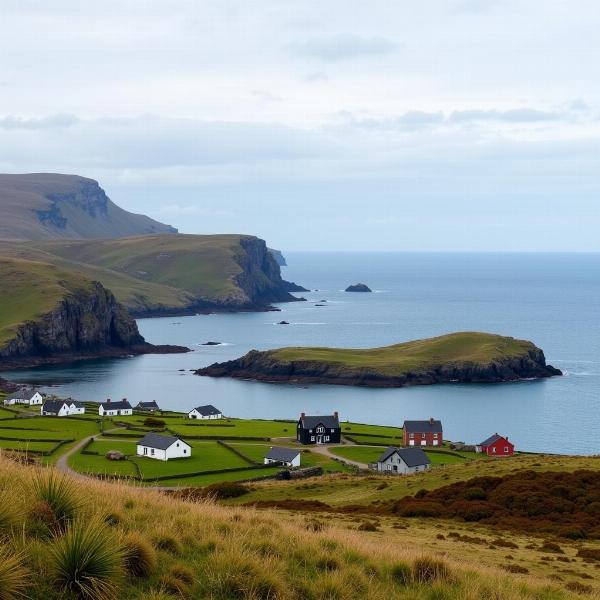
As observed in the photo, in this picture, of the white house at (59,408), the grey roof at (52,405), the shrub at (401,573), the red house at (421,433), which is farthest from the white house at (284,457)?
the shrub at (401,573)

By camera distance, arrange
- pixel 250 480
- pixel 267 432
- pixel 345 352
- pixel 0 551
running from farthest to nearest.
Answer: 1. pixel 345 352
2. pixel 267 432
3. pixel 250 480
4. pixel 0 551

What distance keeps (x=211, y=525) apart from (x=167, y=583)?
283 centimetres

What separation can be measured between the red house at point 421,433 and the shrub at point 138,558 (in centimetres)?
8586

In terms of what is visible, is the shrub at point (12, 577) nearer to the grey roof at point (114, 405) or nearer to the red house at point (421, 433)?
the red house at point (421, 433)

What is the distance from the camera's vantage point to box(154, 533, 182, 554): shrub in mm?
14195

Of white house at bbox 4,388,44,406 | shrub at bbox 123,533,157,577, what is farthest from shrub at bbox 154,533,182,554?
white house at bbox 4,388,44,406

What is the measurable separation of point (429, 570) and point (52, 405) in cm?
10279

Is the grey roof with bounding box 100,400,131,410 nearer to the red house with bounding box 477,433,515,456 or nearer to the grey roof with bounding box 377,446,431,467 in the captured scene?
the grey roof with bounding box 377,446,431,467

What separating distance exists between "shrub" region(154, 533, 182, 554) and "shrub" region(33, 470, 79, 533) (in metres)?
1.55

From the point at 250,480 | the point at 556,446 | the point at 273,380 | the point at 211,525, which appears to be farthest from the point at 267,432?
the point at 211,525

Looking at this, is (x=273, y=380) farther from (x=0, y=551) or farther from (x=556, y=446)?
(x=0, y=551)

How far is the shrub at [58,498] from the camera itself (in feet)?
45.2

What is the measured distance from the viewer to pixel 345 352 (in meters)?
186

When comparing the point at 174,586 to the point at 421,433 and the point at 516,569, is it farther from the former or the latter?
the point at 421,433
